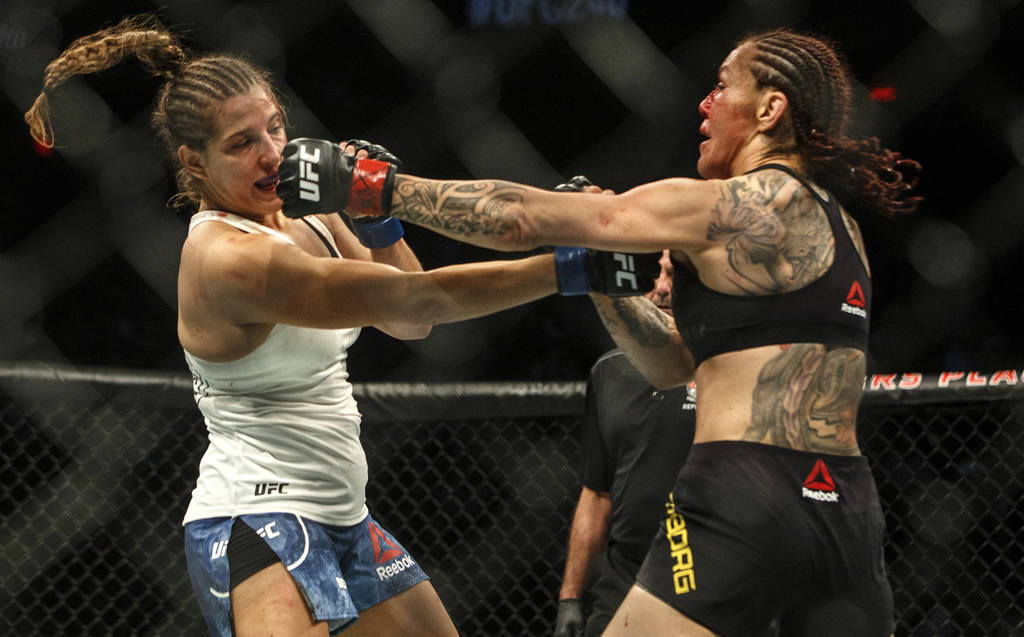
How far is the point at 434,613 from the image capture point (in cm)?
198

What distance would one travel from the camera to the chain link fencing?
2750 mm

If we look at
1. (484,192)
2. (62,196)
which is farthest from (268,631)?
(62,196)

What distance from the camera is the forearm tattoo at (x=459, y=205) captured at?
163 cm

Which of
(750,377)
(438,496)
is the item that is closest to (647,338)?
(750,377)

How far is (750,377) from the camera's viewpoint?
1597mm

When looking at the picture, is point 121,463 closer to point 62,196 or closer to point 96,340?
point 96,340

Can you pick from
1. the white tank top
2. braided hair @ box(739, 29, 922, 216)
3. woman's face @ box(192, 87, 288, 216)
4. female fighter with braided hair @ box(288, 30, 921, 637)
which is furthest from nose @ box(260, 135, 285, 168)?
braided hair @ box(739, 29, 922, 216)

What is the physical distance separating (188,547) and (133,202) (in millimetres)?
3258

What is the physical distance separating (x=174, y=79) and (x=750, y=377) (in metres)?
1.24

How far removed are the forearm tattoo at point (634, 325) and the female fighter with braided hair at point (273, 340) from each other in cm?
15

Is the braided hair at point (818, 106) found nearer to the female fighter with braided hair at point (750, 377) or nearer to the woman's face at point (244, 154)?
the female fighter with braided hair at point (750, 377)

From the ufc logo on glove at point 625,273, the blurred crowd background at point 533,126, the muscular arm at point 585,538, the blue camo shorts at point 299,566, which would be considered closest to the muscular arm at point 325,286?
the ufc logo on glove at point 625,273

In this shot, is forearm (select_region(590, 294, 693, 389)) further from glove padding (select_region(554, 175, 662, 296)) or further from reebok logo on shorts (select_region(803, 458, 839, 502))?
reebok logo on shorts (select_region(803, 458, 839, 502))

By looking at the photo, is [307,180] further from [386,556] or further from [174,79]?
[386,556]
